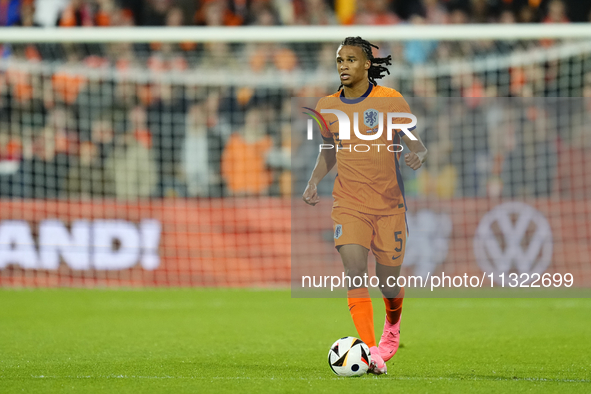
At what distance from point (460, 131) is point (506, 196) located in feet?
4.80

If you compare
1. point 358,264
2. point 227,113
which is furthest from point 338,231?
point 227,113

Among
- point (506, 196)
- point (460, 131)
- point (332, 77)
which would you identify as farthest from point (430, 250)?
point (332, 77)

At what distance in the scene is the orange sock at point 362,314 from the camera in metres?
4.84

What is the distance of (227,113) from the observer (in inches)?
503

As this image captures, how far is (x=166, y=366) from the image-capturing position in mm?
5191

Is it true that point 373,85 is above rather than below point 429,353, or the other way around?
above

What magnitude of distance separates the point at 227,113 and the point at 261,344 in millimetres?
6866

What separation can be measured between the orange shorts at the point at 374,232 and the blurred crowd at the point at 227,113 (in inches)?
249

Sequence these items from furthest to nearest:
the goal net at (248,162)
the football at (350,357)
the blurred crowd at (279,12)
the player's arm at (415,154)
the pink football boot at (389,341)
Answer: the blurred crowd at (279,12) < the goal net at (248,162) < the pink football boot at (389,341) < the player's arm at (415,154) < the football at (350,357)

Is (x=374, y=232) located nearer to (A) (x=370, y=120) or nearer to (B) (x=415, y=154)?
(B) (x=415, y=154)

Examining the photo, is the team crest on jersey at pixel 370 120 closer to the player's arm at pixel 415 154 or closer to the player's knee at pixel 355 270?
the player's arm at pixel 415 154

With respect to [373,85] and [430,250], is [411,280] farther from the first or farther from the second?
[373,85]

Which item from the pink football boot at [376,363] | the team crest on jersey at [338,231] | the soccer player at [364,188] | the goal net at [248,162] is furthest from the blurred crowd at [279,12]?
the pink football boot at [376,363]

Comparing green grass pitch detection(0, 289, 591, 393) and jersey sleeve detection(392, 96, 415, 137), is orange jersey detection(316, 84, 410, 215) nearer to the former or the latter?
jersey sleeve detection(392, 96, 415, 137)
